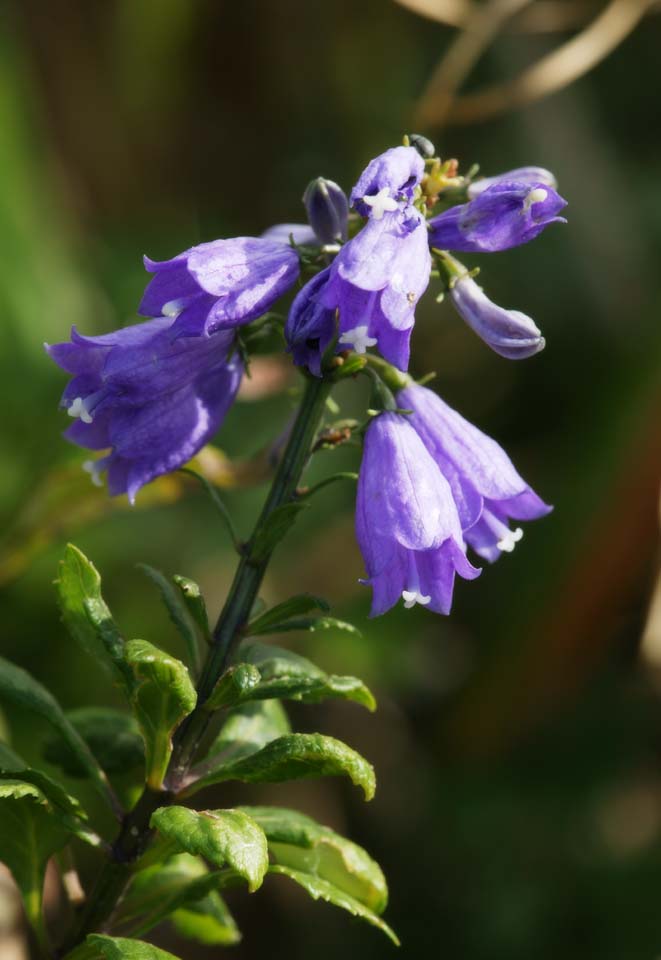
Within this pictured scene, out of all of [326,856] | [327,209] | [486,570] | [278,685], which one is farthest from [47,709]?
[486,570]

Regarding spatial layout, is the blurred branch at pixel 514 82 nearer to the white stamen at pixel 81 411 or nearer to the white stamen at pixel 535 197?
the white stamen at pixel 535 197

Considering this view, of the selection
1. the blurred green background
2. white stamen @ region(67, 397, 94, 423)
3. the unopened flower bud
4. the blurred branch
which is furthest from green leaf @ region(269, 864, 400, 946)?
the blurred branch

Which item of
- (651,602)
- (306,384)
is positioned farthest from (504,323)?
(651,602)

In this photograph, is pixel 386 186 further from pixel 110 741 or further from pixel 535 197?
pixel 110 741

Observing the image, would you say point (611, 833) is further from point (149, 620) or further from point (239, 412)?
point (239, 412)

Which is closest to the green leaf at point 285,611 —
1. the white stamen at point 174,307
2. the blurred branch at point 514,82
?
the white stamen at point 174,307
